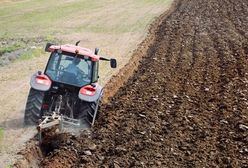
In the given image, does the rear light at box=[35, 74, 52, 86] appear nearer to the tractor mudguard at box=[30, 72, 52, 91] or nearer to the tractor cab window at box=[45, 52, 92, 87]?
the tractor mudguard at box=[30, 72, 52, 91]

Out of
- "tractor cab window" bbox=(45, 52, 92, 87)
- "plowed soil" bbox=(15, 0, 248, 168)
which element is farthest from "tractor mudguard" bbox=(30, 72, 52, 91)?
"plowed soil" bbox=(15, 0, 248, 168)

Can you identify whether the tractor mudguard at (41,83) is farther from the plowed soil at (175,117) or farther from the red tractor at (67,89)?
the plowed soil at (175,117)

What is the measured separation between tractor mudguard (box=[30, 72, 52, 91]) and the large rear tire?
0.57 ft

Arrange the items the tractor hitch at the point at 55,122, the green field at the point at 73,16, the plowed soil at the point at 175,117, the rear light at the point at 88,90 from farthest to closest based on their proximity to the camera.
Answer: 1. the green field at the point at 73,16
2. the rear light at the point at 88,90
3. the tractor hitch at the point at 55,122
4. the plowed soil at the point at 175,117

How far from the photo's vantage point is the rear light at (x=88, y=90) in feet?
36.4

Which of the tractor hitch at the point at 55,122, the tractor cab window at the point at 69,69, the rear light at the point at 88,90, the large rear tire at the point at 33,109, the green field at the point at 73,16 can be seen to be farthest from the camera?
the green field at the point at 73,16

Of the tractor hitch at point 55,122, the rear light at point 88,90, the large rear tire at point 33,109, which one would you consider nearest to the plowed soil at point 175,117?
the tractor hitch at point 55,122

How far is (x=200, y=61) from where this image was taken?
1872 cm

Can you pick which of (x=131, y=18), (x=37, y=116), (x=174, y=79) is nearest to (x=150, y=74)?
(x=174, y=79)

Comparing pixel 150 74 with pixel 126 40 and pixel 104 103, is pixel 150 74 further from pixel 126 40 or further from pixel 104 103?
pixel 126 40

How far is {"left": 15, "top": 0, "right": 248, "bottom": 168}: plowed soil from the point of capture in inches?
375

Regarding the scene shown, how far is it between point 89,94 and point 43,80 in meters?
0.98

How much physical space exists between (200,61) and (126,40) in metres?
6.93

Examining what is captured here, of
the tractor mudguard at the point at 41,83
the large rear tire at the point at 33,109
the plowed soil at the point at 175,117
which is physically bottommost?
the plowed soil at the point at 175,117
